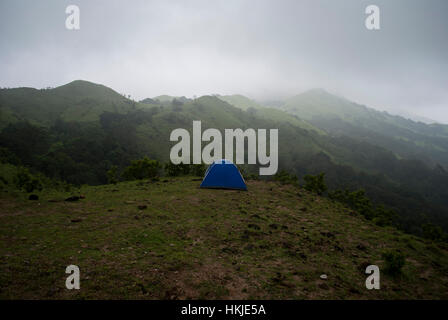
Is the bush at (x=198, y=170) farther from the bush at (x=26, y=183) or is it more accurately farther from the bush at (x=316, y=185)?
the bush at (x=26, y=183)

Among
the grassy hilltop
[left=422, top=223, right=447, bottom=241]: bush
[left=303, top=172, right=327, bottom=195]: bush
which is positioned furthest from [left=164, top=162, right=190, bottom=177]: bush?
[left=422, top=223, right=447, bottom=241]: bush

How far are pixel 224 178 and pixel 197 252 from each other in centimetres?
931

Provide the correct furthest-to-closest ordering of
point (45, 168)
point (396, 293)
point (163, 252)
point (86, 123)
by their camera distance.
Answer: point (86, 123)
point (45, 168)
point (163, 252)
point (396, 293)

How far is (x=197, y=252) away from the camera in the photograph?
6.84m

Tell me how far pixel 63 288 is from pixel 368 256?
9.07m

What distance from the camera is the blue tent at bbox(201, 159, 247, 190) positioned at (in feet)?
52.2

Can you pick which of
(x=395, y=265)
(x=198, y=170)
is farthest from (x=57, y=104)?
(x=395, y=265)

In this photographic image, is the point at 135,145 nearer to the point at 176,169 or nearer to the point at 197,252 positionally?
the point at 176,169

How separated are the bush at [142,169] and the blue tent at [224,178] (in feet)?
25.2

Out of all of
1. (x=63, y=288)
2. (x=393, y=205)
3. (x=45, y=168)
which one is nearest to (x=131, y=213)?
(x=63, y=288)

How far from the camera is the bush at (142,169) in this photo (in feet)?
69.4

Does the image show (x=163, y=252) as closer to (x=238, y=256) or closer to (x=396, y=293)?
(x=238, y=256)

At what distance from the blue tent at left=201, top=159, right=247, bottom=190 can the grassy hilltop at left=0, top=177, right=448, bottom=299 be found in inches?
153

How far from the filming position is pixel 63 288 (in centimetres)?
479
